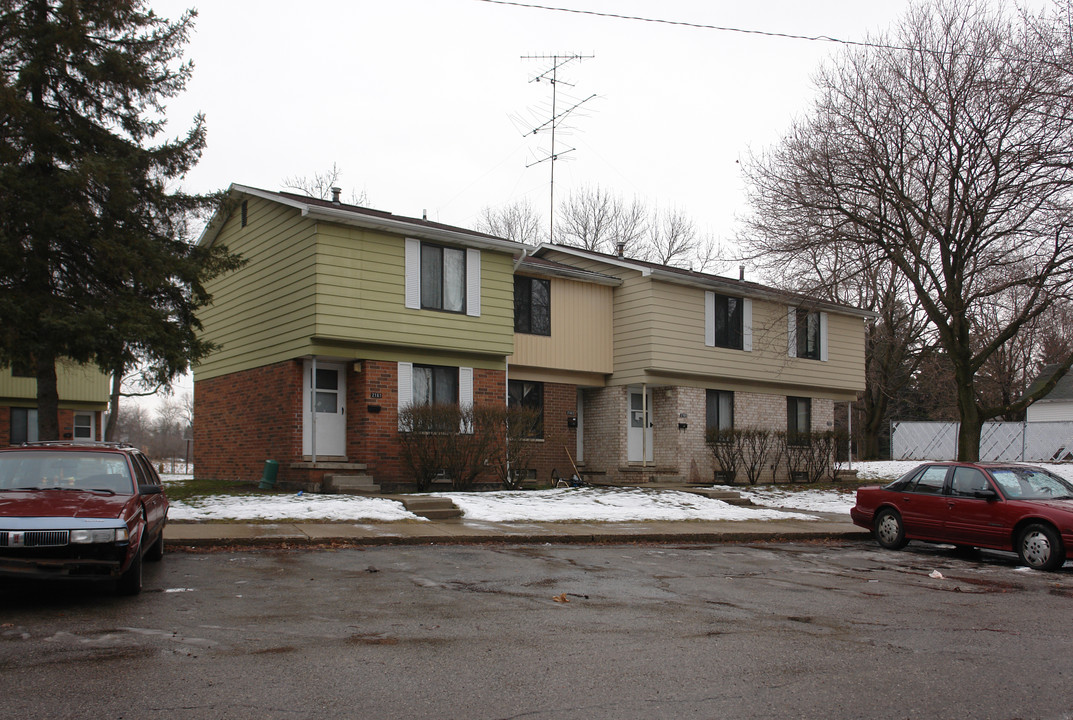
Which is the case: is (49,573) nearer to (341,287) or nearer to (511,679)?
(511,679)

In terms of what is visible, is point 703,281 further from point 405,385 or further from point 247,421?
point 247,421

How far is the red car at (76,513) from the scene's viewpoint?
785 centimetres

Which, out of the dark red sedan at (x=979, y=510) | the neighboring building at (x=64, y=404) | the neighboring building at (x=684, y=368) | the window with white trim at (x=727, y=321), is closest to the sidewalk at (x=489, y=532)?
the dark red sedan at (x=979, y=510)

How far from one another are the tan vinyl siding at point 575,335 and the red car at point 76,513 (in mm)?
14549

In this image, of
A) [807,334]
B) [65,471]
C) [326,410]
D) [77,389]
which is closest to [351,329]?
[326,410]

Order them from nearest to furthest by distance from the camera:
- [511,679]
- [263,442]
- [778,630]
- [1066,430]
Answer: [511,679] → [778,630] → [263,442] → [1066,430]

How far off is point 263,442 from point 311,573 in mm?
11821

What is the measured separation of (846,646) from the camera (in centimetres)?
725

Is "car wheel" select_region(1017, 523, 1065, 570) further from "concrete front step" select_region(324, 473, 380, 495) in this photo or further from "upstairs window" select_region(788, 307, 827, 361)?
"upstairs window" select_region(788, 307, 827, 361)

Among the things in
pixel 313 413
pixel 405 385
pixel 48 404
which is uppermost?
pixel 405 385

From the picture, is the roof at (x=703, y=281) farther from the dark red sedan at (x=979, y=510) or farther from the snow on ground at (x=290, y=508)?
the snow on ground at (x=290, y=508)

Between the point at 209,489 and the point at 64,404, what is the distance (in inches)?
696

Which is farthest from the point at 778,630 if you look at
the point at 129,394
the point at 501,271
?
the point at 129,394

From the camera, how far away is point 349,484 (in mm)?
19062
